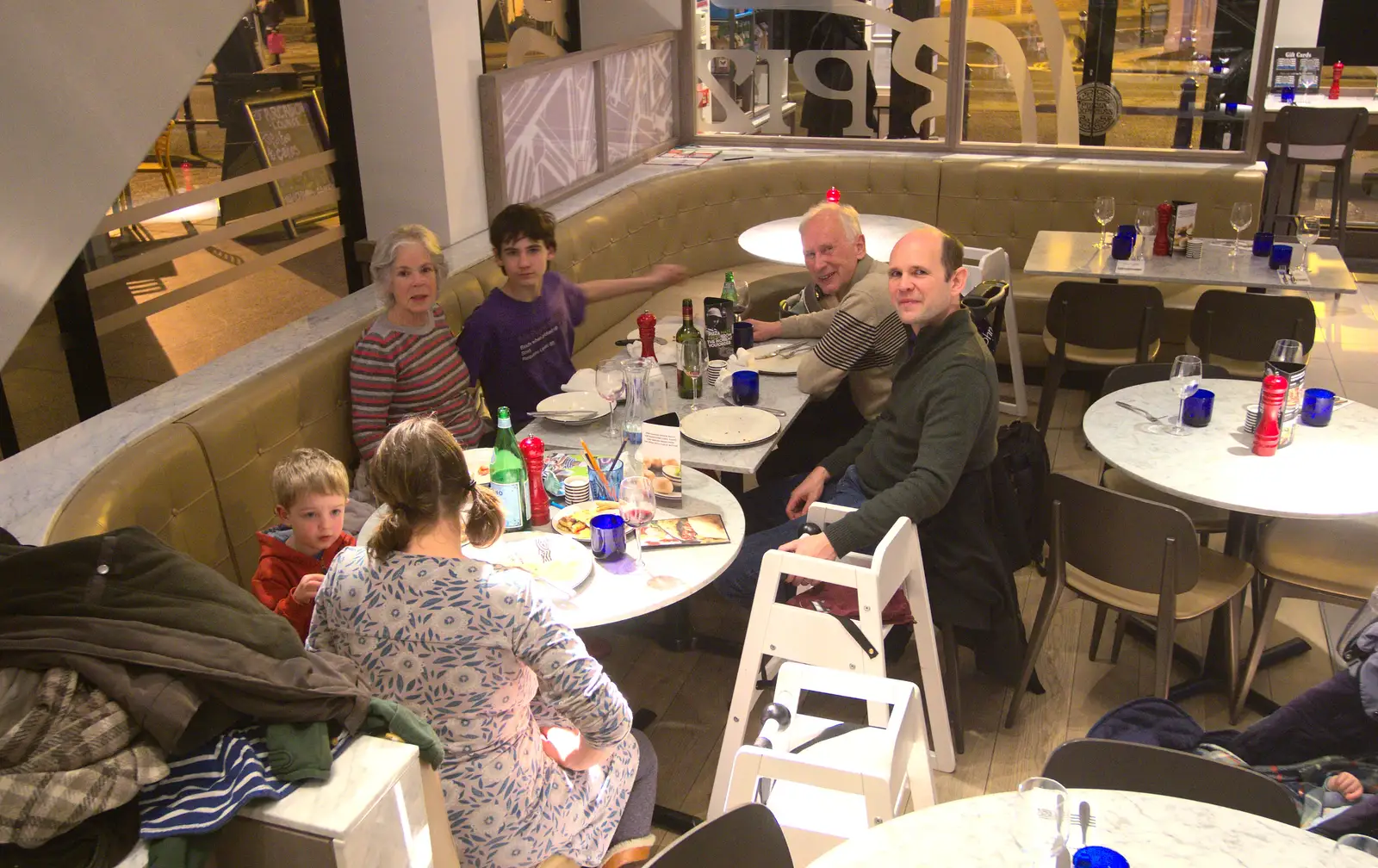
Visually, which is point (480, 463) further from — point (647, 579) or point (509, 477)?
point (647, 579)

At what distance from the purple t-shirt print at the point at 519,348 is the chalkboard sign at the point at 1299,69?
6618 mm

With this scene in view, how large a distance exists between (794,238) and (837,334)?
1813 millimetres

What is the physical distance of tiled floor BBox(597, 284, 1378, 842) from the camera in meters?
3.09

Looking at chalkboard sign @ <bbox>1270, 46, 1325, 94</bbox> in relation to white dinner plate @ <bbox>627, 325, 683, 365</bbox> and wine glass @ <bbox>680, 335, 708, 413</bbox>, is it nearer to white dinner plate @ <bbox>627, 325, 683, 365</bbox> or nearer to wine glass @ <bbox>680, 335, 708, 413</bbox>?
white dinner plate @ <bbox>627, 325, 683, 365</bbox>

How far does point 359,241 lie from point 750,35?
292cm

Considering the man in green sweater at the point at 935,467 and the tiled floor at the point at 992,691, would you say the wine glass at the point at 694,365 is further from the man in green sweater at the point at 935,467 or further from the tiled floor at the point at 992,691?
the tiled floor at the point at 992,691

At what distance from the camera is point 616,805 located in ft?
7.95

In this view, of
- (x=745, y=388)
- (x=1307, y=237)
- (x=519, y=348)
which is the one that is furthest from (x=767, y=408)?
(x=1307, y=237)

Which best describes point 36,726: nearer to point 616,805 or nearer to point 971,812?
point 616,805

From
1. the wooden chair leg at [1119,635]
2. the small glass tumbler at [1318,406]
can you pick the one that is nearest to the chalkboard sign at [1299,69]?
the small glass tumbler at [1318,406]

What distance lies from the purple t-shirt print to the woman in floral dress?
4.99ft

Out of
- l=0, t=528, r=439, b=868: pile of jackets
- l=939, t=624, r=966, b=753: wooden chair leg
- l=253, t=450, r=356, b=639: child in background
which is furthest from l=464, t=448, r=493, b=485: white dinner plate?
l=939, t=624, r=966, b=753: wooden chair leg

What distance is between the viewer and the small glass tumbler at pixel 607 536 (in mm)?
2646

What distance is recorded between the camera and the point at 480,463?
304 cm
